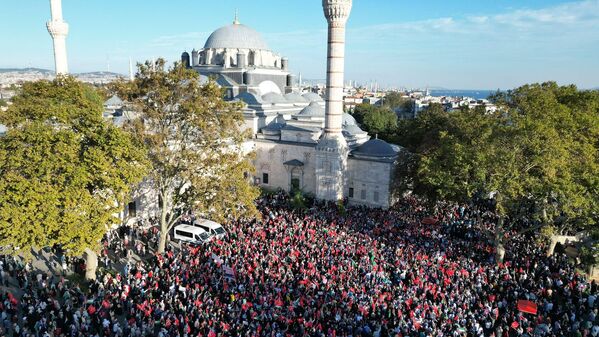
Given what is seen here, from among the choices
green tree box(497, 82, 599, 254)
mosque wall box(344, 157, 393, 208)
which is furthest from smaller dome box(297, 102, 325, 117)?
green tree box(497, 82, 599, 254)

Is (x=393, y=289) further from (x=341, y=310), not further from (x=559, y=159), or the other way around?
(x=559, y=159)

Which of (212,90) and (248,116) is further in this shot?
(248,116)

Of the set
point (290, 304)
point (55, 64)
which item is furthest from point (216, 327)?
point (55, 64)

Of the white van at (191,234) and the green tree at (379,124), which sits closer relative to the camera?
the white van at (191,234)

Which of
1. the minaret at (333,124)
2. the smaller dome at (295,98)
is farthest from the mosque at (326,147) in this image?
the smaller dome at (295,98)

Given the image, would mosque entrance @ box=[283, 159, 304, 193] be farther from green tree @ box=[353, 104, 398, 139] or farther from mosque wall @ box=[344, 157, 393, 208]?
green tree @ box=[353, 104, 398, 139]

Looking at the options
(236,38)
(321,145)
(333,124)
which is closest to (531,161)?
(333,124)

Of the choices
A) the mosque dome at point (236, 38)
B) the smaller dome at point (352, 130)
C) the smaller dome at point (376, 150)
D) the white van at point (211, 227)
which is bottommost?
the white van at point (211, 227)

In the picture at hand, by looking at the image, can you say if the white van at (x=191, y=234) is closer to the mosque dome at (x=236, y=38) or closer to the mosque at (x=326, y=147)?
the mosque at (x=326, y=147)
